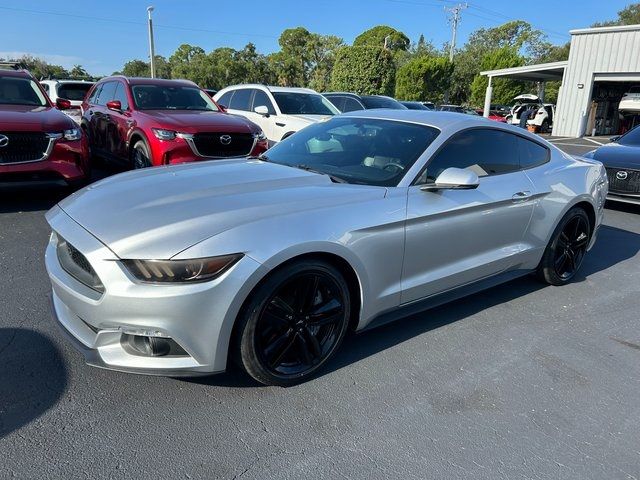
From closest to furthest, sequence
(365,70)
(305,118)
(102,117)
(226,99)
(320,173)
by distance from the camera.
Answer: (320,173)
(102,117)
(305,118)
(226,99)
(365,70)

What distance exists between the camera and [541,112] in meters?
27.6

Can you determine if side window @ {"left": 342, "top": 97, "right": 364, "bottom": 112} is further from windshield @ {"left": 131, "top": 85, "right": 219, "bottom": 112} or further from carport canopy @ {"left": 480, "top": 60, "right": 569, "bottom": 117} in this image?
carport canopy @ {"left": 480, "top": 60, "right": 569, "bottom": 117}

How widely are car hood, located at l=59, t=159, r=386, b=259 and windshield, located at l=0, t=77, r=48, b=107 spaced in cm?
468

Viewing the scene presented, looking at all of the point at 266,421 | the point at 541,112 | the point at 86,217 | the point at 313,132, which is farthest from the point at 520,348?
the point at 541,112

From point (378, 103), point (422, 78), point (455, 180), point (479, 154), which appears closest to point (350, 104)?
point (378, 103)

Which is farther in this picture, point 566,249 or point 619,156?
point 619,156

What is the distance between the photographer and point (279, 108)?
32.1 feet

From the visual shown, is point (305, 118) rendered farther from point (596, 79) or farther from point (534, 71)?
point (534, 71)

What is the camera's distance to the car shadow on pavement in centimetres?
248

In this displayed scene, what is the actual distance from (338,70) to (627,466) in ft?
132

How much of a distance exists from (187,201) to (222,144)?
4426 mm

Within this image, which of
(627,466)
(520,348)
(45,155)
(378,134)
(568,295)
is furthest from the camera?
(45,155)

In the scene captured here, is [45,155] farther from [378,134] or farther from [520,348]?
[520,348]

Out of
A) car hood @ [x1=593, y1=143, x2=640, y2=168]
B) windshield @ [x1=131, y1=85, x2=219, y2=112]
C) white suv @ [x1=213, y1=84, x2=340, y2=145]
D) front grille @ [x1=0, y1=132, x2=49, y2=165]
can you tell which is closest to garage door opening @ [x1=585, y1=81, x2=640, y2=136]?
car hood @ [x1=593, y1=143, x2=640, y2=168]
